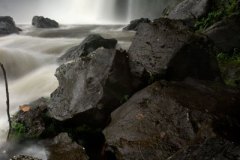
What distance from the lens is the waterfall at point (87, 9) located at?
2716 centimetres

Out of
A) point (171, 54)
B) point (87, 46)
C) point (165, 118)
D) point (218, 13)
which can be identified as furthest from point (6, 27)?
point (165, 118)

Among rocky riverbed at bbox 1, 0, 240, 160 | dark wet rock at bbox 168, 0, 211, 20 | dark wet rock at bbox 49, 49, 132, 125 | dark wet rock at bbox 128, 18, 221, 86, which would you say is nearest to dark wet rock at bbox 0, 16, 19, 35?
dark wet rock at bbox 168, 0, 211, 20

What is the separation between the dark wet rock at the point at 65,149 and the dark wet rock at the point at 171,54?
2.06 m

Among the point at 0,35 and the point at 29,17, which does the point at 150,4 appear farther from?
the point at 29,17

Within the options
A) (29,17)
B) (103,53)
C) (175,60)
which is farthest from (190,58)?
(29,17)

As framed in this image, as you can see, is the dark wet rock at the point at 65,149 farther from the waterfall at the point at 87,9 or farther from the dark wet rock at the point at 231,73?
the waterfall at the point at 87,9

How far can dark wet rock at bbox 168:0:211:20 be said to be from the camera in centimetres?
1182

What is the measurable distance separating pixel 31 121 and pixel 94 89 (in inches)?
66.1

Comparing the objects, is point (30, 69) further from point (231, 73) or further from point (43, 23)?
point (43, 23)

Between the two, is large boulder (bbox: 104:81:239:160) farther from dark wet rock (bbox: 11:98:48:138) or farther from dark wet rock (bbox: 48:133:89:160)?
dark wet rock (bbox: 11:98:48:138)

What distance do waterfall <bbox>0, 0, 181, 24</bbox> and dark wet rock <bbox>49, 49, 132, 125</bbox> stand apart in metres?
11.5

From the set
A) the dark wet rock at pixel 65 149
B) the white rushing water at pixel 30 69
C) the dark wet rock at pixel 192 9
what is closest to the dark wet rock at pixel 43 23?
the white rushing water at pixel 30 69

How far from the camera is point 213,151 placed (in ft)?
12.9

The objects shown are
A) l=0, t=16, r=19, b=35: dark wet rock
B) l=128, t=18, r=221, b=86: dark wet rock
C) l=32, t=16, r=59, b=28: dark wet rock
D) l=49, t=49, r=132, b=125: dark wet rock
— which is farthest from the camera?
l=32, t=16, r=59, b=28: dark wet rock
